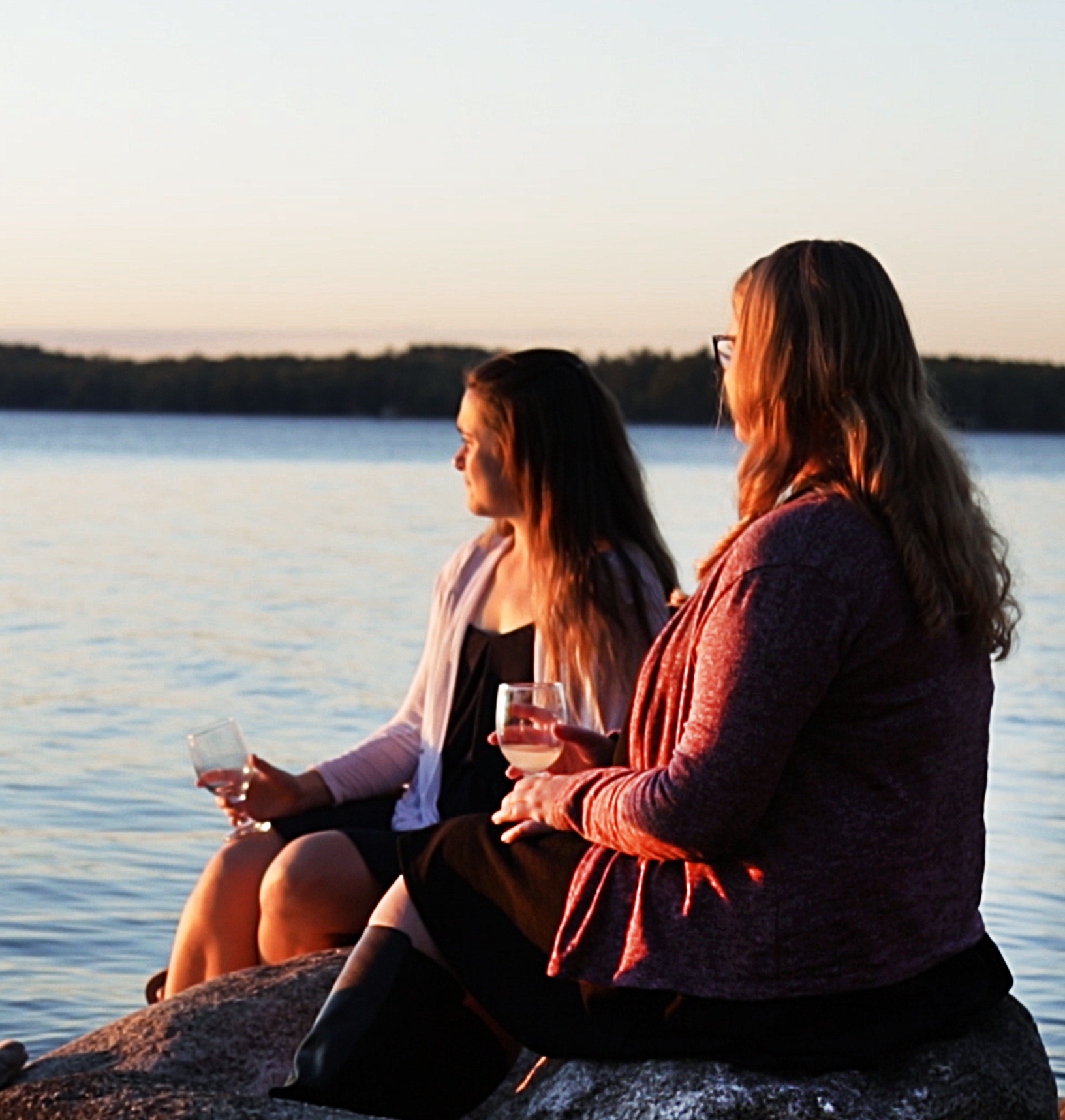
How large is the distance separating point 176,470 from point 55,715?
113 ft

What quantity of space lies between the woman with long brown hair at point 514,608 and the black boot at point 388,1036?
1.22 m

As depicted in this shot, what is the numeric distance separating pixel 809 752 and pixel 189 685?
37.0 ft

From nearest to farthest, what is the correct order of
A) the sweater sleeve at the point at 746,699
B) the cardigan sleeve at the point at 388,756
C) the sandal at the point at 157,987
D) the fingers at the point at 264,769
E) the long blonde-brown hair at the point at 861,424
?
Result: the sweater sleeve at the point at 746,699 < the long blonde-brown hair at the point at 861,424 < the fingers at the point at 264,769 < the cardigan sleeve at the point at 388,756 < the sandal at the point at 157,987

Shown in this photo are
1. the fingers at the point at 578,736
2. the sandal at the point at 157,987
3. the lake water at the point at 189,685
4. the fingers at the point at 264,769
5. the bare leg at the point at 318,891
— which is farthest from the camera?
the lake water at the point at 189,685

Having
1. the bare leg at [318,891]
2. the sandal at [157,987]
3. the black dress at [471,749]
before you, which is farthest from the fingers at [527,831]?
the sandal at [157,987]

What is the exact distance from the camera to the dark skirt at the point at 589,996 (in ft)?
11.1

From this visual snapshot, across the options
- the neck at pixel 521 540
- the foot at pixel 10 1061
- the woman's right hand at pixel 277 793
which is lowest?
the foot at pixel 10 1061

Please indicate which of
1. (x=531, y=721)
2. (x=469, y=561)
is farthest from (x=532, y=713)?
(x=469, y=561)

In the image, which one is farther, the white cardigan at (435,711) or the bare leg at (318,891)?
the white cardigan at (435,711)

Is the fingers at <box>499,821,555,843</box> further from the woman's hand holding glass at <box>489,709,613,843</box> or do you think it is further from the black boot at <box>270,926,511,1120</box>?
the black boot at <box>270,926,511,1120</box>

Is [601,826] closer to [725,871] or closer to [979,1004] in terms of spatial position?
[725,871]

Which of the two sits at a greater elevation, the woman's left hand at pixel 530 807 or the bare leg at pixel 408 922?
the woman's left hand at pixel 530 807

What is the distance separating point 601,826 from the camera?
11.4ft

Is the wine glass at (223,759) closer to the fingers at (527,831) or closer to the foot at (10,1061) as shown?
the foot at (10,1061)
